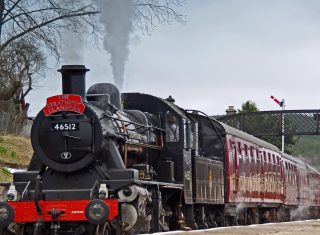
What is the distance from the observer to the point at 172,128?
A: 51.1 ft

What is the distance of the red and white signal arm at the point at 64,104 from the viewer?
12.4 meters

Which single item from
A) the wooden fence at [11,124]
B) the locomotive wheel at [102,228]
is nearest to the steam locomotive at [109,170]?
the locomotive wheel at [102,228]

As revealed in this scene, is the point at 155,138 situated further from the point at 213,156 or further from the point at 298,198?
the point at 298,198

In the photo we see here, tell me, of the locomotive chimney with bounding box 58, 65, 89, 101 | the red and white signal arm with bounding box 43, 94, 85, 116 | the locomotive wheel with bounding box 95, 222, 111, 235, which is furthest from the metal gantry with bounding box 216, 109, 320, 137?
the locomotive wheel with bounding box 95, 222, 111, 235

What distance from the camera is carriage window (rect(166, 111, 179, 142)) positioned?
15.4 metres

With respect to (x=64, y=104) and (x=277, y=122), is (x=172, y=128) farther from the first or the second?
(x=277, y=122)

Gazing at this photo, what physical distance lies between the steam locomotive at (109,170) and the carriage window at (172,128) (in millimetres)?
22

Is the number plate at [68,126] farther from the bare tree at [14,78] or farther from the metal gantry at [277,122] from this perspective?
the metal gantry at [277,122]

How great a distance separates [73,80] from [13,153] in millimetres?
14300

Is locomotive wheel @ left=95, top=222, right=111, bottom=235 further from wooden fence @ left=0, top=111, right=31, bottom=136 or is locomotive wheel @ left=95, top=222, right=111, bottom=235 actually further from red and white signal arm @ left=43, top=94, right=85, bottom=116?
wooden fence @ left=0, top=111, right=31, bottom=136

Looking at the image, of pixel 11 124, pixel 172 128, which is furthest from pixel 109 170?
pixel 11 124

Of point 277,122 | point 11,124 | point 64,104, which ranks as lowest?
point 64,104

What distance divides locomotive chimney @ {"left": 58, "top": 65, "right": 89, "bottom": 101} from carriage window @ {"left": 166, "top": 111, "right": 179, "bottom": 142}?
124 inches

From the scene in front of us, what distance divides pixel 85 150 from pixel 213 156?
7.75 metres
